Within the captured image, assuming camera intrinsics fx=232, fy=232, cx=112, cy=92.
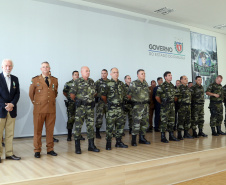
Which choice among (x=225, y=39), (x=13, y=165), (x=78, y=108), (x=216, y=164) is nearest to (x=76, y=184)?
(x=13, y=165)

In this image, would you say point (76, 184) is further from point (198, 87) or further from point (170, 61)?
point (170, 61)

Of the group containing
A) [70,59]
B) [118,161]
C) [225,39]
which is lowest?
[118,161]

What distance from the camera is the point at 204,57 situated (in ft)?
29.9

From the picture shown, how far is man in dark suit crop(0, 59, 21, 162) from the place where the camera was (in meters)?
3.33

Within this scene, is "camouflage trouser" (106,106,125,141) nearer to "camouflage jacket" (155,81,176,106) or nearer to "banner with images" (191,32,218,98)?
"camouflage jacket" (155,81,176,106)

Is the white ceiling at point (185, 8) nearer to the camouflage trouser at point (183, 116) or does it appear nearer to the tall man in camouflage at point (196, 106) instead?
the tall man in camouflage at point (196, 106)

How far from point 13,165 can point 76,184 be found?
103 centimetres

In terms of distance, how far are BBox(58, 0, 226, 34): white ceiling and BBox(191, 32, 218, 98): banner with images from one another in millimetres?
776

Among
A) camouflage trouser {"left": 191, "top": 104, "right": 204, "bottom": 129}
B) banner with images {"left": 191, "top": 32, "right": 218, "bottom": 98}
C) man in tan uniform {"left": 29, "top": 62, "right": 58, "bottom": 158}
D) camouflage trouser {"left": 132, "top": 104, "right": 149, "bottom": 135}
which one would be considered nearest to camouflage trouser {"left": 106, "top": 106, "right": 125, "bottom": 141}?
camouflage trouser {"left": 132, "top": 104, "right": 149, "bottom": 135}

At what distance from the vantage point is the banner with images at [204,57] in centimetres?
883

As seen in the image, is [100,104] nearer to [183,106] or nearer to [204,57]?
[183,106]

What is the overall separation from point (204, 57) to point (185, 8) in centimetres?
279

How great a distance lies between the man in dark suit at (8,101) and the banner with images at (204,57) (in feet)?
22.7

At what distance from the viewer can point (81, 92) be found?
12.6ft
